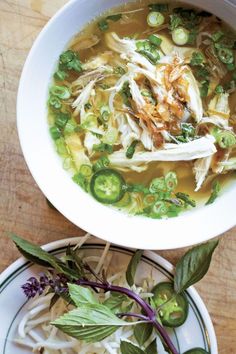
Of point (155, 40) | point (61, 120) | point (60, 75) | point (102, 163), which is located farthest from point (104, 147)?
point (155, 40)

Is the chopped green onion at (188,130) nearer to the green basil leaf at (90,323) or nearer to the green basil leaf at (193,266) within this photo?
the green basil leaf at (193,266)

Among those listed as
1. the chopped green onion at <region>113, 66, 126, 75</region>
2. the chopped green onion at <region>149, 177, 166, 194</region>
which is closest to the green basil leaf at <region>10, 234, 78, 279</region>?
the chopped green onion at <region>149, 177, 166, 194</region>

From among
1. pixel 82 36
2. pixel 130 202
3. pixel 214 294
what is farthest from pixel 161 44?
pixel 214 294

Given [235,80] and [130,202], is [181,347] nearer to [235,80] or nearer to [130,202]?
[130,202]

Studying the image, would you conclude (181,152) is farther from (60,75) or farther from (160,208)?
(60,75)

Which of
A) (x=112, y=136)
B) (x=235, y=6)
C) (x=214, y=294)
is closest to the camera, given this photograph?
(x=235, y=6)

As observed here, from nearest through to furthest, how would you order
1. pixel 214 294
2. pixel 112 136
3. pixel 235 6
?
1. pixel 235 6
2. pixel 112 136
3. pixel 214 294

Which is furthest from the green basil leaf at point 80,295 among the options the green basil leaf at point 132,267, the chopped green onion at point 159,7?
the chopped green onion at point 159,7
